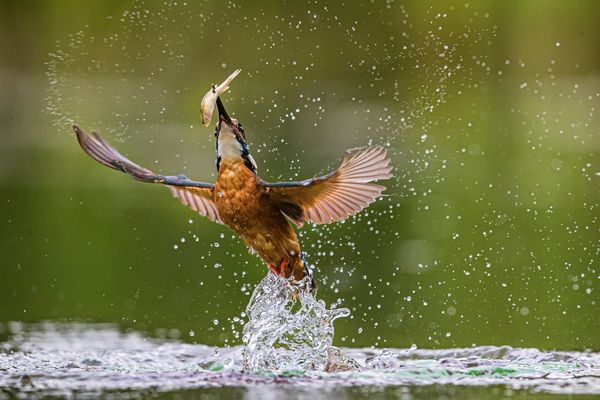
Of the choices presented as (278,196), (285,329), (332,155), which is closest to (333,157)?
(332,155)

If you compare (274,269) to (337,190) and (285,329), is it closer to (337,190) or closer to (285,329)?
(285,329)

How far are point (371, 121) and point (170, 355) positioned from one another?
856 centimetres

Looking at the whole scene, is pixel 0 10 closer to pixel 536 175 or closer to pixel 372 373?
pixel 536 175

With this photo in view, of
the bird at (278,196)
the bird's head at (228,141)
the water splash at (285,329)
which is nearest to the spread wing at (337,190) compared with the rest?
the bird at (278,196)

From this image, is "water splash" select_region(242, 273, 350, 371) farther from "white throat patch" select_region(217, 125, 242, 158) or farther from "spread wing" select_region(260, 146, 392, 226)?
"white throat patch" select_region(217, 125, 242, 158)

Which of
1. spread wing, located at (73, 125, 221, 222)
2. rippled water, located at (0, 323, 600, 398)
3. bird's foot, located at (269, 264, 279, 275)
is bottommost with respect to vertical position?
rippled water, located at (0, 323, 600, 398)

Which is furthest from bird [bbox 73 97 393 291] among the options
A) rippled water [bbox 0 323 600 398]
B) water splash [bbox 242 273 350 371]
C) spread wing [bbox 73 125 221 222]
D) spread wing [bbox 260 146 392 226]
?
rippled water [bbox 0 323 600 398]

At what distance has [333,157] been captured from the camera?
1178cm

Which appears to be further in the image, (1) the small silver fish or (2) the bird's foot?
(2) the bird's foot

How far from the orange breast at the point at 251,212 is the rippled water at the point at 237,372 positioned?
24.0 inches

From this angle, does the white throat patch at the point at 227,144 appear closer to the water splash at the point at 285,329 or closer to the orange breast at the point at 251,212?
the orange breast at the point at 251,212

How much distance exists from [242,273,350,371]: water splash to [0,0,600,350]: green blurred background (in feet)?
2.08

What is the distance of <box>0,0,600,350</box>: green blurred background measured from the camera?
7387 mm

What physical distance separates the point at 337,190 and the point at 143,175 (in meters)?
1.01
